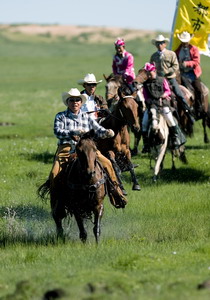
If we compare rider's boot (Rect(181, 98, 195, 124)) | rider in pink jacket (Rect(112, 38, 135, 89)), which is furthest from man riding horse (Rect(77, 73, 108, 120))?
rider's boot (Rect(181, 98, 195, 124))

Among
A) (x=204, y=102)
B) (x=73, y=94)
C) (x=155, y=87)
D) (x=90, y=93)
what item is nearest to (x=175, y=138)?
(x=155, y=87)

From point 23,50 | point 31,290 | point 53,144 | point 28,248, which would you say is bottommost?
point 23,50

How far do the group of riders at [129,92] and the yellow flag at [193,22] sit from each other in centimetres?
39

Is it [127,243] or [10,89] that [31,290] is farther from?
[10,89]

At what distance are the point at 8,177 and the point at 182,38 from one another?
6665mm

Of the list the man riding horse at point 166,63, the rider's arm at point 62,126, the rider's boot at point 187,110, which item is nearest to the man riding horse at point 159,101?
the man riding horse at point 166,63

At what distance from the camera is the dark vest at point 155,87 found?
19645mm

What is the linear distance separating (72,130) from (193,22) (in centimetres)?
1161

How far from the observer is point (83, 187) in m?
12.9

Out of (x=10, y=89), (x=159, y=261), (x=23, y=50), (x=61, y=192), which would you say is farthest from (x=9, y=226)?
(x=23, y=50)

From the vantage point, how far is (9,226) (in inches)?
557

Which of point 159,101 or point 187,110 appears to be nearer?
point 159,101

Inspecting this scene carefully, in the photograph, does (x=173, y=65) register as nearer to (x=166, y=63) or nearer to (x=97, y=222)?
(x=166, y=63)

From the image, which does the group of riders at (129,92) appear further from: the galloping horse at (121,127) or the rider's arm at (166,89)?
the galloping horse at (121,127)
